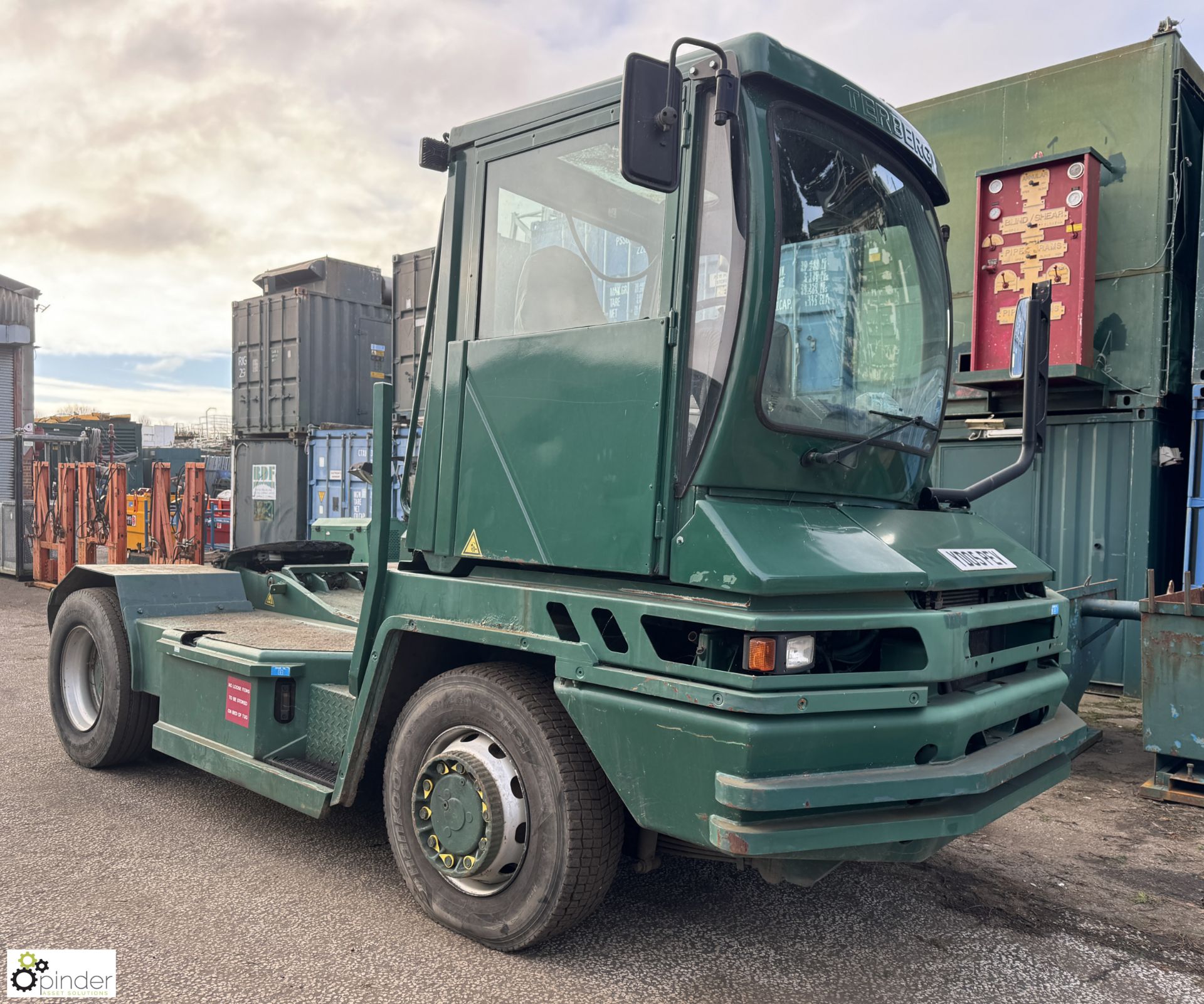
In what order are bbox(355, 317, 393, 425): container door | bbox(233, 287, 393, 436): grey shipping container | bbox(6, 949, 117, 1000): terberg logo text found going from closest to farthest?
1. bbox(6, 949, 117, 1000): terberg logo text
2. bbox(233, 287, 393, 436): grey shipping container
3. bbox(355, 317, 393, 425): container door

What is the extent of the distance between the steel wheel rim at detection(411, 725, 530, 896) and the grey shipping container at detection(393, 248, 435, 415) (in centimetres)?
1043

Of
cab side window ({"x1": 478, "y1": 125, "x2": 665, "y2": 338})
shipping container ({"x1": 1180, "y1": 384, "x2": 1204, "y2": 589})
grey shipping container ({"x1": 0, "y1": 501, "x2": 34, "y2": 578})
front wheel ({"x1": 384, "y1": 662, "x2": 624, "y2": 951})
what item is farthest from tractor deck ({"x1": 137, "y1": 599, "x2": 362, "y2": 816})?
grey shipping container ({"x1": 0, "y1": 501, "x2": 34, "y2": 578})

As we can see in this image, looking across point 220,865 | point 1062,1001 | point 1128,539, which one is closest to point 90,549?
point 220,865

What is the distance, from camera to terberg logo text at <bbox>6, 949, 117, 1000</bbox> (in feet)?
9.68

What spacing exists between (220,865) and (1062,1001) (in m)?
3.12

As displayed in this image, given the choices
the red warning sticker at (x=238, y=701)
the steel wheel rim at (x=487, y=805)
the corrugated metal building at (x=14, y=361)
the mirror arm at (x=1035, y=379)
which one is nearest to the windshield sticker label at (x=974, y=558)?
the mirror arm at (x=1035, y=379)

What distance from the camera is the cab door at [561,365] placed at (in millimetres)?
3084

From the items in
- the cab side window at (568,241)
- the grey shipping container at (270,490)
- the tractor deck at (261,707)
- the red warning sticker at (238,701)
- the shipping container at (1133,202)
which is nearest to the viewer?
the cab side window at (568,241)

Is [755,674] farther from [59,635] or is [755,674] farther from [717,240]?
[59,635]

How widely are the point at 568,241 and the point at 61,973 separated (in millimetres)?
2840

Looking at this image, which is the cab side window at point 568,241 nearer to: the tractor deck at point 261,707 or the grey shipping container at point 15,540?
the tractor deck at point 261,707

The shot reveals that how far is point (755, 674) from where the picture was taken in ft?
8.99

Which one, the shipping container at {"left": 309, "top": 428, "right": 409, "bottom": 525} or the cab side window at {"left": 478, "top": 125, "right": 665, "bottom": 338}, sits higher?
the cab side window at {"left": 478, "top": 125, "right": 665, "bottom": 338}

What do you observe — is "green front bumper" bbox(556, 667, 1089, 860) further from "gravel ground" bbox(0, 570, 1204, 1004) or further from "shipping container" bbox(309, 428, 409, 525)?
"shipping container" bbox(309, 428, 409, 525)
